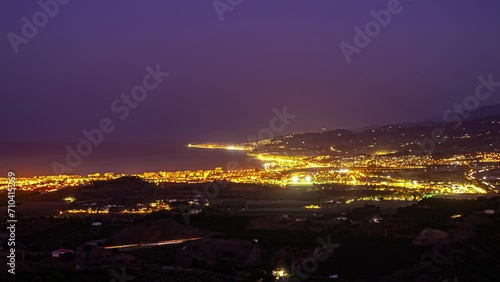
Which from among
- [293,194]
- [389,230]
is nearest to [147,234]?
[389,230]

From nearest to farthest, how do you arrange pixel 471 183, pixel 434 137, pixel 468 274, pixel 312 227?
pixel 468 274, pixel 312 227, pixel 471 183, pixel 434 137

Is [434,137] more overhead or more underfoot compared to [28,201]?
more overhead

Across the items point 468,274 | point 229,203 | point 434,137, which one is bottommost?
point 468,274

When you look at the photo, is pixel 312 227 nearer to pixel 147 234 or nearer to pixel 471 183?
pixel 147 234

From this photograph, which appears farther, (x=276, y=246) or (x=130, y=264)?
(x=276, y=246)

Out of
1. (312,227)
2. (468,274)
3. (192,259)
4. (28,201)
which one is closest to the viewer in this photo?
(468,274)

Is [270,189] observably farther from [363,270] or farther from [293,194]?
[363,270]

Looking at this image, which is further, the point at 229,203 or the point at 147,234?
the point at 229,203

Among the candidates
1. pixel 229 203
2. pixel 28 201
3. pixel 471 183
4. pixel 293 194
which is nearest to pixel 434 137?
pixel 471 183

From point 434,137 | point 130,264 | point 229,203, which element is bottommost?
point 130,264

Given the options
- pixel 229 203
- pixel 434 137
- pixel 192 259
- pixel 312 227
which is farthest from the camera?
pixel 434 137
